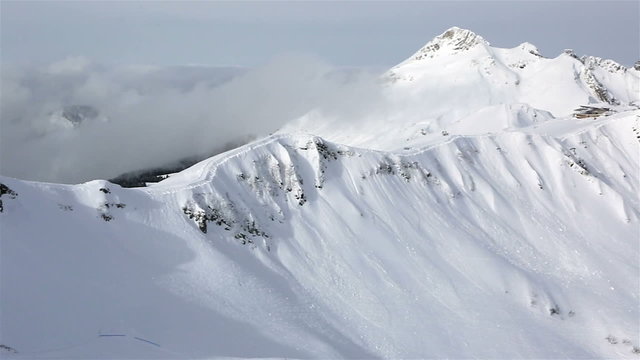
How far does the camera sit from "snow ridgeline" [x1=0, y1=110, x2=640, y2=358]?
116 ft

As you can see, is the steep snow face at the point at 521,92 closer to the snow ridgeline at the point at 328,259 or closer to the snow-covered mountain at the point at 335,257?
the snow-covered mountain at the point at 335,257

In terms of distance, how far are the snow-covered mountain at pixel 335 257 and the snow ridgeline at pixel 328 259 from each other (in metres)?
0.16

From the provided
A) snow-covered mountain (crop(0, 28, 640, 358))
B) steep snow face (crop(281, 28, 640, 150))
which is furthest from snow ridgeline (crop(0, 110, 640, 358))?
steep snow face (crop(281, 28, 640, 150))

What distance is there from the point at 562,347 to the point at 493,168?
28278 mm

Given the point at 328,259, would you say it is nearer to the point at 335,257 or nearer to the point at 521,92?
the point at 335,257

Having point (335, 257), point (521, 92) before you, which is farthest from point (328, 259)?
point (521, 92)

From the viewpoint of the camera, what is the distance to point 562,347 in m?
47.2

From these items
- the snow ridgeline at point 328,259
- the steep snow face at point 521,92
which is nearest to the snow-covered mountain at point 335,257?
the snow ridgeline at point 328,259

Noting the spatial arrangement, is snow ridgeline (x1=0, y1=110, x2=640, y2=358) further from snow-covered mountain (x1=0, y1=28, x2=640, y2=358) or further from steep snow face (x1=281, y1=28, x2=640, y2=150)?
steep snow face (x1=281, y1=28, x2=640, y2=150)

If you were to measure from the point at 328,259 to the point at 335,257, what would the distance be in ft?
2.56

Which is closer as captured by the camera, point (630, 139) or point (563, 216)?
point (563, 216)

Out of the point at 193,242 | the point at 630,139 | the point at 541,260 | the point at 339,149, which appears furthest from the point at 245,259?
the point at 630,139

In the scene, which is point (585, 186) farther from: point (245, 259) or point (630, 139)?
point (245, 259)

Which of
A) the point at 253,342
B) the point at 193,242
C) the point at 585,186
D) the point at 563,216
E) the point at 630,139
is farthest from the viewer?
the point at 630,139
